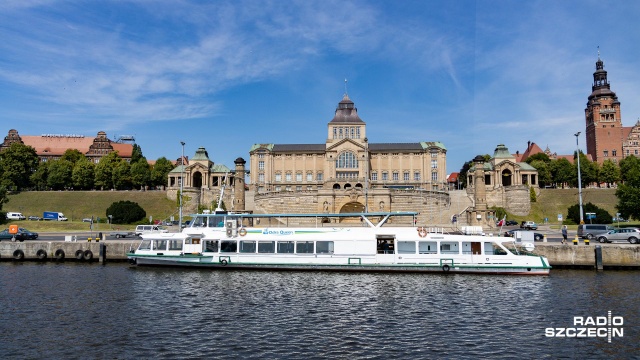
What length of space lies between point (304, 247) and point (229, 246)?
25.1ft

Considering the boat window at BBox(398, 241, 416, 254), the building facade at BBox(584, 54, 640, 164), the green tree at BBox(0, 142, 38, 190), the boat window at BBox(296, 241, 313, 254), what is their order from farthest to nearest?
the building facade at BBox(584, 54, 640, 164) < the green tree at BBox(0, 142, 38, 190) < the boat window at BBox(296, 241, 313, 254) < the boat window at BBox(398, 241, 416, 254)

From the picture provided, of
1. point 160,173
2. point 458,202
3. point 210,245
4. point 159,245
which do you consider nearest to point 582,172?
point 458,202

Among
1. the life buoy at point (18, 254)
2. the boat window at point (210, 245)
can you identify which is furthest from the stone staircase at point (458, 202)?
the life buoy at point (18, 254)

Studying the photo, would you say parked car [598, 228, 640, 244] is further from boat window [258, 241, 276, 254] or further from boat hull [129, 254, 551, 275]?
boat window [258, 241, 276, 254]

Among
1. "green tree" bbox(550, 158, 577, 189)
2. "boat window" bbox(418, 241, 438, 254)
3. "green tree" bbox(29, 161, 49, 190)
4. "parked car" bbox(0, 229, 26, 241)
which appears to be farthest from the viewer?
"green tree" bbox(550, 158, 577, 189)

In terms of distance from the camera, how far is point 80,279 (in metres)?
→ 37.4

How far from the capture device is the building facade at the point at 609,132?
159m

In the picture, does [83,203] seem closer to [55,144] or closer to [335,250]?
[55,144]

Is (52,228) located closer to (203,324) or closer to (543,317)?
(203,324)

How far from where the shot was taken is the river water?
2006 cm

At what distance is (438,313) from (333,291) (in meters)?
9.13

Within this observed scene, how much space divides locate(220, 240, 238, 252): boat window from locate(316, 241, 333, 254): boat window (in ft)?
27.2

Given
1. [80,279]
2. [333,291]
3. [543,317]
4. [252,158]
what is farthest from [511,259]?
[252,158]

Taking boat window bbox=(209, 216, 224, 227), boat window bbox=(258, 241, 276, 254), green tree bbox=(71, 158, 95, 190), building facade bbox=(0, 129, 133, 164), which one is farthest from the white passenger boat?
building facade bbox=(0, 129, 133, 164)
